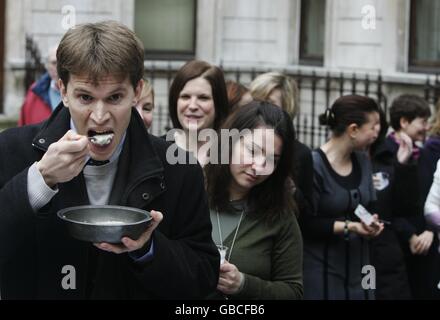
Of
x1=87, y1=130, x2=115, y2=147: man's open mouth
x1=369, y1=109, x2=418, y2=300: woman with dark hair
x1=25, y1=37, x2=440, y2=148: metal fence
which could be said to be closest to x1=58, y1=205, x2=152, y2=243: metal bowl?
x1=87, y1=130, x2=115, y2=147: man's open mouth

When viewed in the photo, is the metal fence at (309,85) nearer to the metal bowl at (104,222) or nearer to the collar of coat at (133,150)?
the collar of coat at (133,150)

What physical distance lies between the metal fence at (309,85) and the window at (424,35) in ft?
2.03

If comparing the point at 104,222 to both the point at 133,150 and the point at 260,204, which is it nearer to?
the point at 133,150

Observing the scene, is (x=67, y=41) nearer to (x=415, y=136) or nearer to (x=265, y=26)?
(x=415, y=136)

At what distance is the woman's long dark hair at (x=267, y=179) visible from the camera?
16.2ft

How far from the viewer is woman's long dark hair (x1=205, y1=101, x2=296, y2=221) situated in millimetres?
4926

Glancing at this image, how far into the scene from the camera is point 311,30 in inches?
639

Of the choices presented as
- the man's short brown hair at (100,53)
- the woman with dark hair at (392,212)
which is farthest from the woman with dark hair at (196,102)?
the man's short brown hair at (100,53)

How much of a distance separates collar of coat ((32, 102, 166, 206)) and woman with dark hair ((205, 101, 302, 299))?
51.2 inches

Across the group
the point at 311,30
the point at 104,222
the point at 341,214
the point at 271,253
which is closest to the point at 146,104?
the point at 341,214

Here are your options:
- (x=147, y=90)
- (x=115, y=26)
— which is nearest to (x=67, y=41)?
(x=115, y=26)

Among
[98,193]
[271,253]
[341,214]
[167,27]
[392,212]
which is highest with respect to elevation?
[167,27]

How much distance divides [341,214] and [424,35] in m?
8.37

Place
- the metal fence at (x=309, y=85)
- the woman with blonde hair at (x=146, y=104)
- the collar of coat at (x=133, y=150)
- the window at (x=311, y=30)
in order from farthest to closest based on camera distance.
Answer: the window at (x=311, y=30), the metal fence at (x=309, y=85), the woman with blonde hair at (x=146, y=104), the collar of coat at (x=133, y=150)
